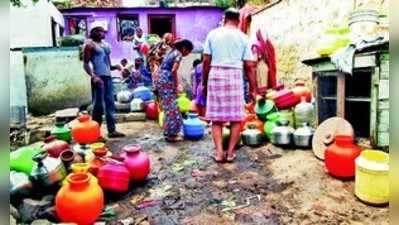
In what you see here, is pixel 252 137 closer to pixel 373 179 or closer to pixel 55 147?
pixel 373 179

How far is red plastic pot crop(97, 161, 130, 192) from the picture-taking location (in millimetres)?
3238

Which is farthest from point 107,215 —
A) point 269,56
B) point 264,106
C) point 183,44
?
point 269,56

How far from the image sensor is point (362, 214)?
107 inches

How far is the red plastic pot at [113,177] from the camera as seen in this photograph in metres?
3.24

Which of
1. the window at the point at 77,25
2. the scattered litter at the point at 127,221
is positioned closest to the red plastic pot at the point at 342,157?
the scattered litter at the point at 127,221

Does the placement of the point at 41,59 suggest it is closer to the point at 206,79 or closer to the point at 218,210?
the point at 206,79

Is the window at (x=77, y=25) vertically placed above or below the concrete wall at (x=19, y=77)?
above

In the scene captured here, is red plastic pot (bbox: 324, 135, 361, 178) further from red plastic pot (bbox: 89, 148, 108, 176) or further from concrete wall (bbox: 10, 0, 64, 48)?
concrete wall (bbox: 10, 0, 64, 48)

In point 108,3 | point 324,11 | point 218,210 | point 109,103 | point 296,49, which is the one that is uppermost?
point 108,3

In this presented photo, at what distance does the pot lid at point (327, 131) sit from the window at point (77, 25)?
42.9 feet

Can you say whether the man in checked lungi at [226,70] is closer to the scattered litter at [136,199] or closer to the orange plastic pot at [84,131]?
the scattered litter at [136,199]

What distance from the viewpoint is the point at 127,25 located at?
15.5 metres

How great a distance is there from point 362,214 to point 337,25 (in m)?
3.56

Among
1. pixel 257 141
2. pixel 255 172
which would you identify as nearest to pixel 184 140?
pixel 257 141
